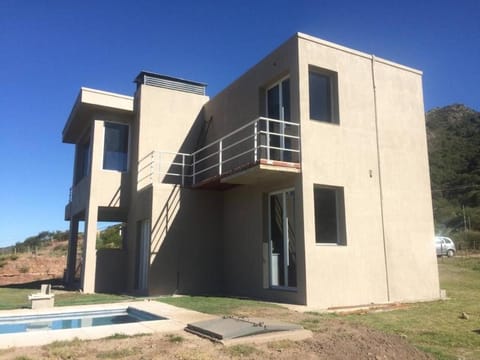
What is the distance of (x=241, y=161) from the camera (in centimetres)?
1301

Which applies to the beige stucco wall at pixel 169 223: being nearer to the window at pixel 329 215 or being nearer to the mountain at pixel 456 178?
the window at pixel 329 215

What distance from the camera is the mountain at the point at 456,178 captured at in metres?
44.2

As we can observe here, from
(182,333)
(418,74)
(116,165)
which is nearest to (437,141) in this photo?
(418,74)

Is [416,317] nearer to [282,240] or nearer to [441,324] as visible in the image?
[441,324]

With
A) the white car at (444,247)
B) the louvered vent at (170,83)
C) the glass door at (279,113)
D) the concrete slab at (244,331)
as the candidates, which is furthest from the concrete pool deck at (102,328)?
the white car at (444,247)

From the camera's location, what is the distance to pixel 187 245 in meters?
13.2

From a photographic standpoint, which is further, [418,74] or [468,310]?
[418,74]

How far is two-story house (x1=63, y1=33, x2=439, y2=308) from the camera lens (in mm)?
10703

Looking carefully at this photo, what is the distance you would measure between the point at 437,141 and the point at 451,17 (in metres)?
45.4

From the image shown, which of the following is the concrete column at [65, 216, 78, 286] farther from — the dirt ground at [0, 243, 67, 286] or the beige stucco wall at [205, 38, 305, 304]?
the dirt ground at [0, 243, 67, 286]

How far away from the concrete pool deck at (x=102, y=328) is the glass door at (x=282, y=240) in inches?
126

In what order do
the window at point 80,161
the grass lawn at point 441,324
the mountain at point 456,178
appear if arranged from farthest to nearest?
1. the mountain at point 456,178
2. the window at point 80,161
3. the grass lawn at point 441,324

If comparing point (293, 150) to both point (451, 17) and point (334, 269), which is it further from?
point (451, 17)

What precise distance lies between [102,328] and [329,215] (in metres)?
6.28
